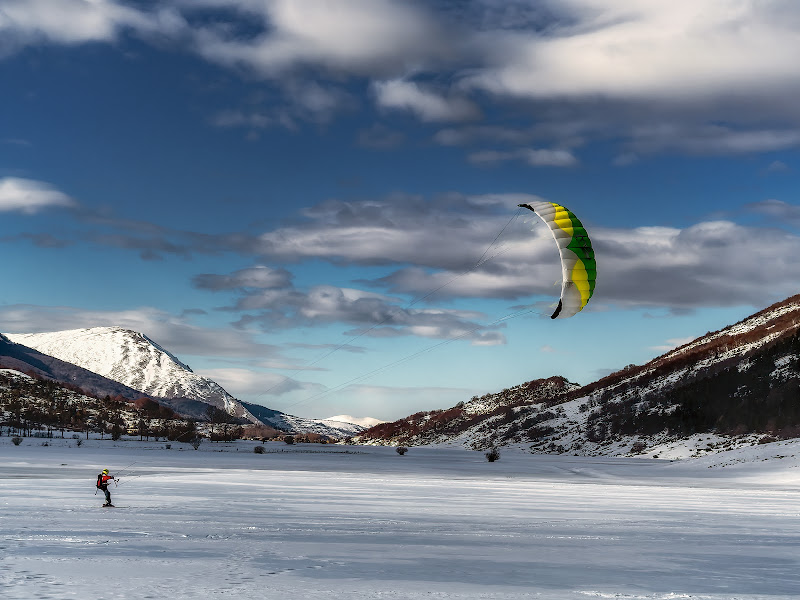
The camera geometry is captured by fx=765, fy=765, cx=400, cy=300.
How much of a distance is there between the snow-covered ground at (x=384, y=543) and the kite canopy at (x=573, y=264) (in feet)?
27.6

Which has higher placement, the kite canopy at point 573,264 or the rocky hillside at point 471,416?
the kite canopy at point 573,264

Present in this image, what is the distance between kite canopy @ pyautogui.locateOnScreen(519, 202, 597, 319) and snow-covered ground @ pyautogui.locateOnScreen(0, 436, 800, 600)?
8.40 metres

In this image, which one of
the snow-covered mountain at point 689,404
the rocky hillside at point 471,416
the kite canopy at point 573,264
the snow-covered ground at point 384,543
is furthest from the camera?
the rocky hillside at point 471,416

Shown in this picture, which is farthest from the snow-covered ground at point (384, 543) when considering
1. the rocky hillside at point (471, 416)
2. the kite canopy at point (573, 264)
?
the rocky hillside at point (471, 416)

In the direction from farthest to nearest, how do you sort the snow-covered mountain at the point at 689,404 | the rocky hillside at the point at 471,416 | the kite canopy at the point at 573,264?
the rocky hillside at the point at 471,416
the snow-covered mountain at the point at 689,404
the kite canopy at the point at 573,264

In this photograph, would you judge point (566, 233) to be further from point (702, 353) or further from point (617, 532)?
point (702, 353)

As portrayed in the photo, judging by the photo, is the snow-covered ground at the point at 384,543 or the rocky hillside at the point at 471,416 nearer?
the snow-covered ground at the point at 384,543

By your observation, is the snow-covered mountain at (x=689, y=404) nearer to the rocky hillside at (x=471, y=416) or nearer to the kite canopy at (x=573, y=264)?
the rocky hillside at (x=471, y=416)

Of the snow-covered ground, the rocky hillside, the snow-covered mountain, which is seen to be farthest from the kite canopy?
the rocky hillside

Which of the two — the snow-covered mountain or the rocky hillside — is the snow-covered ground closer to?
the snow-covered mountain

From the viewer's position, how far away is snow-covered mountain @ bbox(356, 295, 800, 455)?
77.3 metres

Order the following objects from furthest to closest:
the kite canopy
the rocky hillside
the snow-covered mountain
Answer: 1. the rocky hillside
2. the snow-covered mountain
3. the kite canopy

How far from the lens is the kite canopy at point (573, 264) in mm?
34188

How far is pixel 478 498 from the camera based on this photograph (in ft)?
92.0
